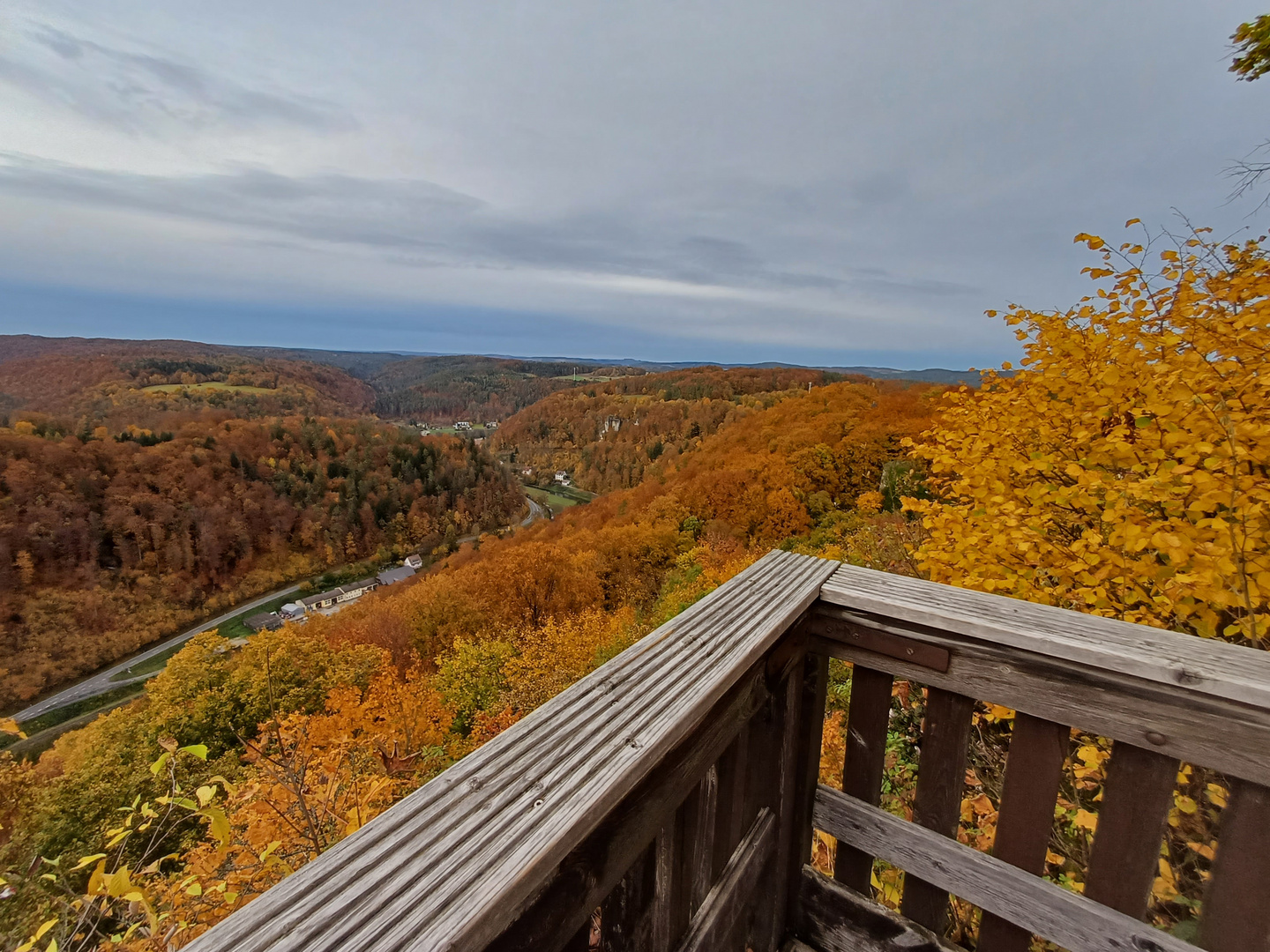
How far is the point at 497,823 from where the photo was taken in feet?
2.50

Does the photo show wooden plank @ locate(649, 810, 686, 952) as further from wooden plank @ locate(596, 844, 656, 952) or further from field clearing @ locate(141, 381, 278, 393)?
field clearing @ locate(141, 381, 278, 393)

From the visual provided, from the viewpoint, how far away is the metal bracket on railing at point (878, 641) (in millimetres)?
1373

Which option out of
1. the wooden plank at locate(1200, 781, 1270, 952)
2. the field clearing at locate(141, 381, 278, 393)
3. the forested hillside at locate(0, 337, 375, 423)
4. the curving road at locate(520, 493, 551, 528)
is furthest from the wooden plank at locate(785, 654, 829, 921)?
the field clearing at locate(141, 381, 278, 393)

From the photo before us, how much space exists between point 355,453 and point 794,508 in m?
84.3

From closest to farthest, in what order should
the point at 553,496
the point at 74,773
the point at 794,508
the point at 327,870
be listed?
the point at 327,870
the point at 74,773
the point at 794,508
the point at 553,496

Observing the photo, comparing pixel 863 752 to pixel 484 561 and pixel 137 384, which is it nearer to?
pixel 484 561

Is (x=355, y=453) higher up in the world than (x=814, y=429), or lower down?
lower down

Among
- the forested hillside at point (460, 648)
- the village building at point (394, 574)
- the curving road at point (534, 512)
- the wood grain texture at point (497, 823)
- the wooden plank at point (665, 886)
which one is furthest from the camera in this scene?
the curving road at point (534, 512)

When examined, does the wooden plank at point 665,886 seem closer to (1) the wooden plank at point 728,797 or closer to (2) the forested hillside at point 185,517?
(1) the wooden plank at point 728,797

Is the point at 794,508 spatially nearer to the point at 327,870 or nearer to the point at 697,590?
the point at 697,590

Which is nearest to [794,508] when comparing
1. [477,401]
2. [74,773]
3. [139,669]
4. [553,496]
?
[74,773]

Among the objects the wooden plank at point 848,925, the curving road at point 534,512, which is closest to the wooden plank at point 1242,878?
the wooden plank at point 848,925

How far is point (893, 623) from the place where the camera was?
1435 millimetres

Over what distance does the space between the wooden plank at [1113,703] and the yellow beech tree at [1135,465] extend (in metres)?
1.39
